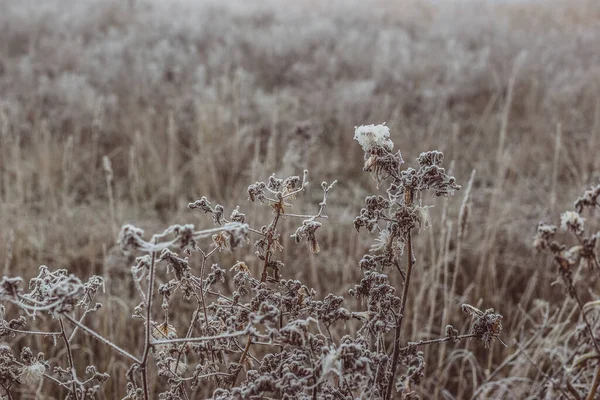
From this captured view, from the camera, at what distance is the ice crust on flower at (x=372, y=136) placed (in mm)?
Result: 1175

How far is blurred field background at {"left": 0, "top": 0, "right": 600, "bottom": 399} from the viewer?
304 centimetres

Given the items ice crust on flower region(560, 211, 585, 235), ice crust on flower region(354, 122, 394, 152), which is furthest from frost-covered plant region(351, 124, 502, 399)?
ice crust on flower region(560, 211, 585, 235)

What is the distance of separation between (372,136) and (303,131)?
2846 mm

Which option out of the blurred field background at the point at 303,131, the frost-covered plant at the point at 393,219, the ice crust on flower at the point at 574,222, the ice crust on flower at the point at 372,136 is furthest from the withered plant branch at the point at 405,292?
the blurred field background at the point at 303,131

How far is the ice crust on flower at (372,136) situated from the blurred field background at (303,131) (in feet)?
3.27

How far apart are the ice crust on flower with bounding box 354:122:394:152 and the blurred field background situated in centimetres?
100

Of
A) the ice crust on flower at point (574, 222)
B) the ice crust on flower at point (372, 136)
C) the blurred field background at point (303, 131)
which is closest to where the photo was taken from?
the ice crust on flower at point (574, 222)

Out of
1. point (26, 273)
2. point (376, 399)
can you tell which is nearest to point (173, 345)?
point (376, 399)

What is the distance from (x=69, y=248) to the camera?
3.49 m

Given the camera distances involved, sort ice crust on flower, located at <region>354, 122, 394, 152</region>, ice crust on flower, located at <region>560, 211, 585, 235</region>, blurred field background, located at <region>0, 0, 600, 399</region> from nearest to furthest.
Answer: ice crust on flower, located at <region>560, 211, 585, 235</region> → ice crust on flower, located at <region>354, 122, 394, 152</region> → blurred field background, located at <region>0, 0, 600, 399</region>

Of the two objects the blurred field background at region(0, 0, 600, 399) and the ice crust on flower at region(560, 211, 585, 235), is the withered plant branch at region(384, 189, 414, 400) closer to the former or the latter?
the ice crust on flower at region(560, 211, 585, 235)

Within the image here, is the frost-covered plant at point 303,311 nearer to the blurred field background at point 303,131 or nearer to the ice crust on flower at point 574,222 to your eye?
the ice crust on flower at point 574,222

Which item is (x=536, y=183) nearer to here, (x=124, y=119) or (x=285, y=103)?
(x=285, y=103)

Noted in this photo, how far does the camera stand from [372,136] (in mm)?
1187
